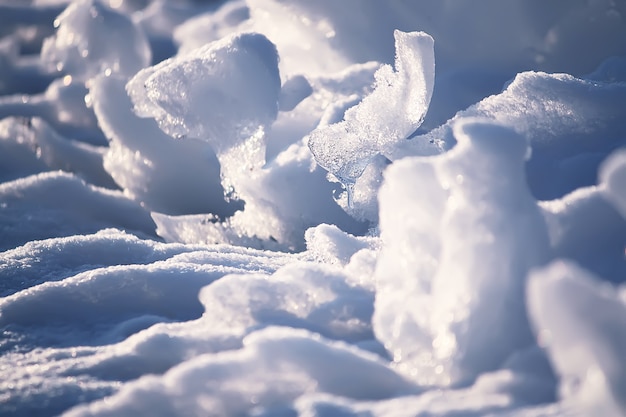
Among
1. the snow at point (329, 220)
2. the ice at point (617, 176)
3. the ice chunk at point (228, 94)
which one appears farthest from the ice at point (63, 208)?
the ice at point (617, 176)

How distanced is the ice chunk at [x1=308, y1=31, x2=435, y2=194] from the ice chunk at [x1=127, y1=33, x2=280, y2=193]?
38 cm

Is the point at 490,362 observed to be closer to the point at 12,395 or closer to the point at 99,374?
the point at 99,374

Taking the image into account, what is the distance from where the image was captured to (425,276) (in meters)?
1.48

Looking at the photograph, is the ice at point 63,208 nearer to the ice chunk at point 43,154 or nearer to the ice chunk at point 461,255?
the ice chunk at point 43,154

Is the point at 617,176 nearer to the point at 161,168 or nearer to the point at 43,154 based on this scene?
the point at 161,168

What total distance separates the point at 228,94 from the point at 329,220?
0.62 meters

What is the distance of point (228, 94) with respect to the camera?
8.39 ft

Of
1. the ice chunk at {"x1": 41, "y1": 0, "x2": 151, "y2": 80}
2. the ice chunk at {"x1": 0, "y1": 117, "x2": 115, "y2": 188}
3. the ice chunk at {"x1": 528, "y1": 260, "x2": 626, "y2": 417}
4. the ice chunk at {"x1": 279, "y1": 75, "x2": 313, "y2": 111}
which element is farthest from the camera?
the ice chunk at {"x1": 41, "y1": 0, "x2": 151, "y2": 80}

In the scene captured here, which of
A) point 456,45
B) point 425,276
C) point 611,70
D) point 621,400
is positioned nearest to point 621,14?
point 611,70

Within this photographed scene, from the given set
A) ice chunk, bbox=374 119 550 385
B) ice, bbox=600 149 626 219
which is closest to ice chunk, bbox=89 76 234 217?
ice chunk, bbox=374 119 550 385

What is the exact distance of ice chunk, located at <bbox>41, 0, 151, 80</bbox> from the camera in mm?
3930

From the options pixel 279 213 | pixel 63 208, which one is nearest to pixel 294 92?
pixel 279 213

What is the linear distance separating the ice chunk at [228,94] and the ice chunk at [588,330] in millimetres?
1555

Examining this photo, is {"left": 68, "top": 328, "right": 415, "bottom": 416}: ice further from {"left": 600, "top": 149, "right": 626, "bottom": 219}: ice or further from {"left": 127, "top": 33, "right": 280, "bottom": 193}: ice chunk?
{"left": 127, "top": 33, "right": 280, "bottom": 193}: ice chunk
